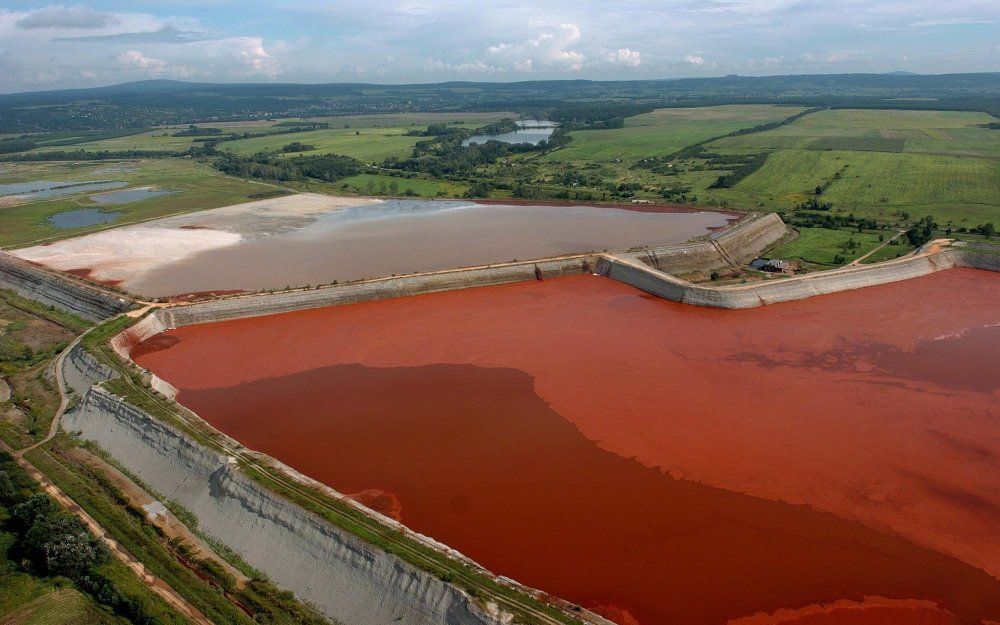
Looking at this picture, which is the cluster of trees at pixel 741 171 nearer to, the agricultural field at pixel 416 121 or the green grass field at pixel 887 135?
the green grass field at pixel 887 135

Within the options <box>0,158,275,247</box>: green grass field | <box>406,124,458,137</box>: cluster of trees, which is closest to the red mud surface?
<box>0,158,275,247</box>: green grass field

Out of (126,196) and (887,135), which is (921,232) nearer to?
(887,135)

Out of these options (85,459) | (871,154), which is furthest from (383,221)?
(871,154)

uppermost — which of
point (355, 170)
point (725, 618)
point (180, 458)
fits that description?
point (355, 170)

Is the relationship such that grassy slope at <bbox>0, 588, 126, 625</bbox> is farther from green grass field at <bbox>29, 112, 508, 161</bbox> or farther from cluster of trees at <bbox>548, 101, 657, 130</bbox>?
cluster of trees at <bbox>548, 101, 657, 130</bbox>

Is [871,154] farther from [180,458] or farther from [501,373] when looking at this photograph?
[180,458]

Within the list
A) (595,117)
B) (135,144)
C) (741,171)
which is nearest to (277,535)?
(741,171)
